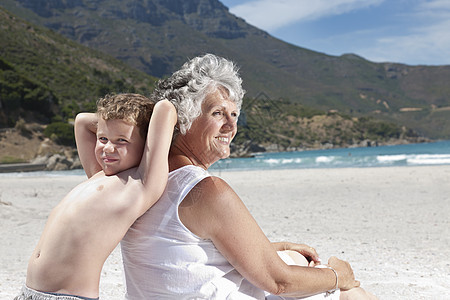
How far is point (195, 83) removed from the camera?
177 cm

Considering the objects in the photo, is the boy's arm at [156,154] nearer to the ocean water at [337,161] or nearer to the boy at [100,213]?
the boy at [100,213]

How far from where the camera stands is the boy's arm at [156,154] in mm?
1539

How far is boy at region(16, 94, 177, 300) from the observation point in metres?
1.53

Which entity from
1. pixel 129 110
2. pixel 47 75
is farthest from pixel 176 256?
pixel 47 75

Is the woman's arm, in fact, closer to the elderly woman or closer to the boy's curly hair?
the elderly woman

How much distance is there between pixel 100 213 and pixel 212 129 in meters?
0.59

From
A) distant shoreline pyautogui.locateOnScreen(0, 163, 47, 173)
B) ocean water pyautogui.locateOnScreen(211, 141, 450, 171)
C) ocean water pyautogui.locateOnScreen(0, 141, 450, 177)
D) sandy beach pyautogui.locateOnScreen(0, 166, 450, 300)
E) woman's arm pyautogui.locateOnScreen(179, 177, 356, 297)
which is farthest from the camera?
ocean water pyautogui.locateOnScreen(211, 141, 450, 171)

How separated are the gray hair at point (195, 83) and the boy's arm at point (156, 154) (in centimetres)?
21

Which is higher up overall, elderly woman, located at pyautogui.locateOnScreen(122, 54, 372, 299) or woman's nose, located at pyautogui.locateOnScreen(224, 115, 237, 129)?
woman's nose, located at pyautogui.locateOnScreen(224, 115, 237, 129)

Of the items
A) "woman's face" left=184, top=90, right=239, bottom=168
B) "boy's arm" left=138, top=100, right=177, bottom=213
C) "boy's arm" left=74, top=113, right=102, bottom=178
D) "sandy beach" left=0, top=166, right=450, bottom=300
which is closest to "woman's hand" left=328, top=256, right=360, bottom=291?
"woman's face" left=184, top=90, right=239, bottom=168

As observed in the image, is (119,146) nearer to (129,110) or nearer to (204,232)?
(129,110)

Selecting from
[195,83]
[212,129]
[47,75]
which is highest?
[47,75]

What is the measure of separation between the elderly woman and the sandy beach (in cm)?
189

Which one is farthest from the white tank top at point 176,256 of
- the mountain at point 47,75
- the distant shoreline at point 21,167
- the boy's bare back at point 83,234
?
the mountain at point 47,75
